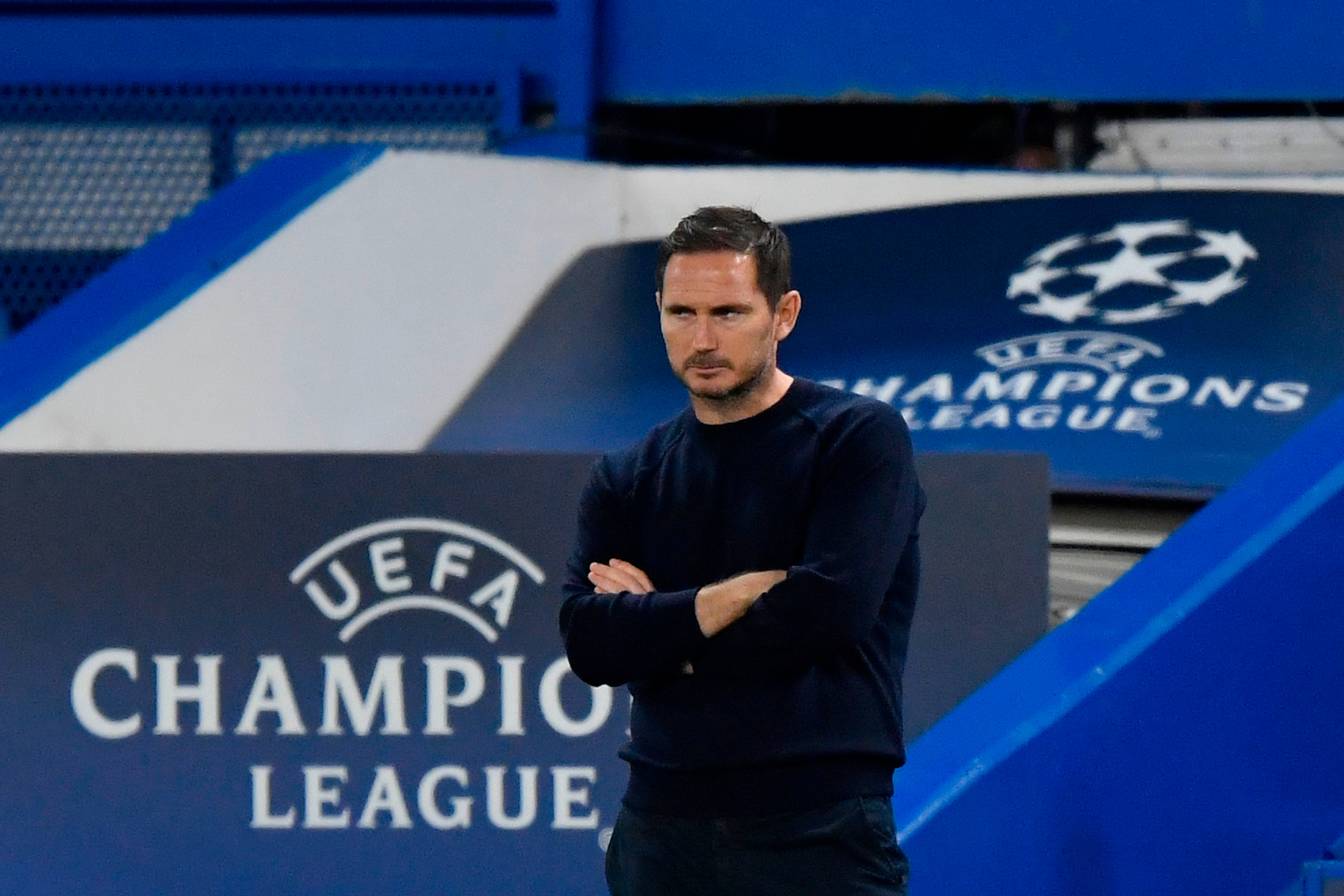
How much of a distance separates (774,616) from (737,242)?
400 millimetres

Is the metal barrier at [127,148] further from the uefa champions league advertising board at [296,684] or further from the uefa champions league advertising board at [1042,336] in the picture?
the uefa champions league advertising board at [296,684]

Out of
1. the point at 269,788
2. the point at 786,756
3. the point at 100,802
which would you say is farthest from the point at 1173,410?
the point at 786,756

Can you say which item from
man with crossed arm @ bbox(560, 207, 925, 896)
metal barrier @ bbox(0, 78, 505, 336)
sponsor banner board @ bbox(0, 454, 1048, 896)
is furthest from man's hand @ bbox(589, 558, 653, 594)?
metal barrier @ bbox(0, 78, 505, 336)

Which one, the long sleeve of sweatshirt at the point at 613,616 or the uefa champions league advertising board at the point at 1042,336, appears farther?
the uefa champions league advertising board at the point at 1042,336

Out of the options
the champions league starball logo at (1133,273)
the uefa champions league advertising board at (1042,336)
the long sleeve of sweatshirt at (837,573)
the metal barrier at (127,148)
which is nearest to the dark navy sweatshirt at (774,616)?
the long sleeve of sweatshirt at (837,573)

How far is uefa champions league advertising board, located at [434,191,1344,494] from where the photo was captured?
474 centimetres

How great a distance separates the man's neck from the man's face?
2 centimetres

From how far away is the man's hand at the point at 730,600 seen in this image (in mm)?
1997

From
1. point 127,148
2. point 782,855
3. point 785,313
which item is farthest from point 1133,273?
point 782,855

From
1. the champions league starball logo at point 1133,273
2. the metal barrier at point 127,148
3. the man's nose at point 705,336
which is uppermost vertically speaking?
the metal barrier at point 127,148

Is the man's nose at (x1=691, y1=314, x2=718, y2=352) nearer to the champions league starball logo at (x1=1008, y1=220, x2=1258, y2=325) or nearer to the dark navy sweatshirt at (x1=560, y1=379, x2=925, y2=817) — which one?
the dark navy sweatshirt at (x1=560, y1=379, x2=925, y2=817)

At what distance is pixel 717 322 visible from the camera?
6.56 feet

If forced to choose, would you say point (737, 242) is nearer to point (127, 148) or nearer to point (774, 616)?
point (774, 616)

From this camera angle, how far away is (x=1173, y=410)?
479 centimetres
